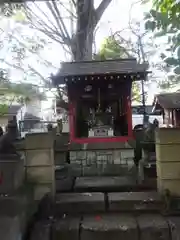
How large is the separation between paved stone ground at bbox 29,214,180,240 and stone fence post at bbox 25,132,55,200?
2.57ft

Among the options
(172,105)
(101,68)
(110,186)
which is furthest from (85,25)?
(110,186)

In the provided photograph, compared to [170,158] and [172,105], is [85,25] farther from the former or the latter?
[170,158]

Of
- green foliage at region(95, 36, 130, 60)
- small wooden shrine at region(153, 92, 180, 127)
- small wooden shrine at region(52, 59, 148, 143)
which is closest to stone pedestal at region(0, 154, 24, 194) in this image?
small wooden shrine at region(52, 59, 148, 143)

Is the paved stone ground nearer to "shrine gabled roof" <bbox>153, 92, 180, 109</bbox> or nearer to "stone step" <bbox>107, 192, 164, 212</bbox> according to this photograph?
"stone step" <bbox>107, 192, 164, 212</bbox>

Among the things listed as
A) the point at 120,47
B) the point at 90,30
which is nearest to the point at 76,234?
the point at 90,30

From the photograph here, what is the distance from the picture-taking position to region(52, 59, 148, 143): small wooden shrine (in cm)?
897

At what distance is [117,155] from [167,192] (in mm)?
3594

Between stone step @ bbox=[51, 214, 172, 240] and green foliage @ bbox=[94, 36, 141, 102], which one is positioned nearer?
stone step @ bbox=[51, 214, 172, 240]

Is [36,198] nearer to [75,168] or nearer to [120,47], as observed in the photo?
[75,168]

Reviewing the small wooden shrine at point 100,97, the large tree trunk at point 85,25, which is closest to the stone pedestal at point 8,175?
the small wooden shrine at point 100,97

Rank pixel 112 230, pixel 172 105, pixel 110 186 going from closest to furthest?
pixel 112 230 < pixel 110 186 < pixel 172 105

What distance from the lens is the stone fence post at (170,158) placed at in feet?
18.4

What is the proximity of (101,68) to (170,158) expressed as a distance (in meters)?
4.34

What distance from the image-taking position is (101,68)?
9.30 m
